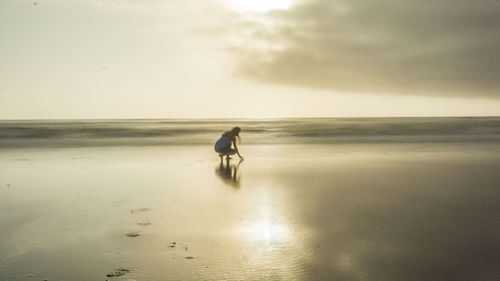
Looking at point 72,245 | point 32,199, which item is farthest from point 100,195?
point 72,245

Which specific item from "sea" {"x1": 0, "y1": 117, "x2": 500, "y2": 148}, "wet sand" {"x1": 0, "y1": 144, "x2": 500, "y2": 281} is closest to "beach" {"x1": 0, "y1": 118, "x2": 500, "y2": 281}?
"wet sand" {"x1": 0, "y1": 144, "x2": 500, "y2": 281}

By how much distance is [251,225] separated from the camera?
6.49m

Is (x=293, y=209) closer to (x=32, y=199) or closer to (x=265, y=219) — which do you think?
(x=265, y=219)

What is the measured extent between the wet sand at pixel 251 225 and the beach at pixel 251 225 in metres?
0.02

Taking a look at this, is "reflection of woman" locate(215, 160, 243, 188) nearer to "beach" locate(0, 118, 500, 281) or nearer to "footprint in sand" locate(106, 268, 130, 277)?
"beach" locate(0, 118, 500, 281)


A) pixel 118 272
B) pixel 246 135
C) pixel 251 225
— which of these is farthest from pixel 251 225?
pixel 246 135

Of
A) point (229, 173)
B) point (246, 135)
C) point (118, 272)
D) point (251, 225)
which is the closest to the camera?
point (118, 272)

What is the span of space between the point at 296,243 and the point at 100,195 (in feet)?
17.3

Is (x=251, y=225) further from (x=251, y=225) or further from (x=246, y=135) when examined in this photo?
(x=246, y=135)

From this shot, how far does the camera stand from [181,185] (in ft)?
33.1

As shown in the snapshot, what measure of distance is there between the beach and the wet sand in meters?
0.02

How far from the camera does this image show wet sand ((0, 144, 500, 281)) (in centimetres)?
467

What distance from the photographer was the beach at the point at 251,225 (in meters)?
4.68

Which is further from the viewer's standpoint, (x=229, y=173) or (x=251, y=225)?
(x=229, y=173)
